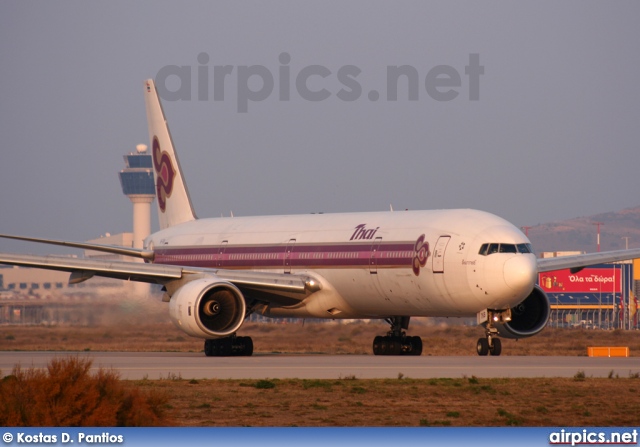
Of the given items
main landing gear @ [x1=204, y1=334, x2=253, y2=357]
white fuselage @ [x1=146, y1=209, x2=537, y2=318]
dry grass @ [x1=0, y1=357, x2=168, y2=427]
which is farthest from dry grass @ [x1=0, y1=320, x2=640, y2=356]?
dry grass @ [x1=0, y1=357, x2=168, y2=427]

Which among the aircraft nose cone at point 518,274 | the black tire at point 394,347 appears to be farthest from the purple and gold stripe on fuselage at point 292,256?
the aircraft nose cone at point 518,274

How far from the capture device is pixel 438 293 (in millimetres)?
30938

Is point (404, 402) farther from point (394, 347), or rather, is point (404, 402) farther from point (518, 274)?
point (394, 347)

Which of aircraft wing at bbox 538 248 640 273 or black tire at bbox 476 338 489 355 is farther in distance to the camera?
aircraft wing at bbox 538 248 640 273

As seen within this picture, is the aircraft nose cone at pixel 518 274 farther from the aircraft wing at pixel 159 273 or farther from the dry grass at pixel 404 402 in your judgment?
the dry grass at pixel 404 402

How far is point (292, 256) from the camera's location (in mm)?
35750

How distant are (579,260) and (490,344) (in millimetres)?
5109

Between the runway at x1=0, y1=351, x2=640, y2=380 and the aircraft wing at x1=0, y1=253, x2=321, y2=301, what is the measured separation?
2698 millimetres

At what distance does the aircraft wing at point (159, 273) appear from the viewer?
32.4m

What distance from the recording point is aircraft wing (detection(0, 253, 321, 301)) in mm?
32406

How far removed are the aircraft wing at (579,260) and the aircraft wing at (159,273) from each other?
6639 mm

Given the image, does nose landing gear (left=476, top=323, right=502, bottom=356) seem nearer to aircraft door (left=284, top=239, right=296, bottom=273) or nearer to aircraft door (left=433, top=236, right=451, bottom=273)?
aircraft door (left=433, top=236, right=451, bottom=273)

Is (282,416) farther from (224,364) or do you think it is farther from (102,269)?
(102,269)

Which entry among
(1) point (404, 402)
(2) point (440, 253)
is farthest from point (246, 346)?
(1) point (404, 402)
